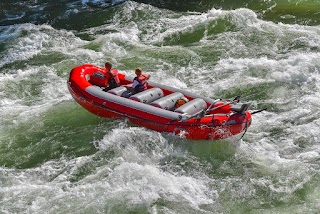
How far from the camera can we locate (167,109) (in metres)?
8.97

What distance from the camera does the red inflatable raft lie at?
8.38m

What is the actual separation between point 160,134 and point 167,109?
0.60m

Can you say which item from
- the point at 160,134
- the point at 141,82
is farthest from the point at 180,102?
the point at 141,82

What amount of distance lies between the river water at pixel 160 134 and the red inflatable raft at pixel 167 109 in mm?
341

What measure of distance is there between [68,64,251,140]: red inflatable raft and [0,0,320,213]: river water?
341 millimetres

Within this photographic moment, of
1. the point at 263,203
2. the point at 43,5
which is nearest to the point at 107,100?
the point at 263,203

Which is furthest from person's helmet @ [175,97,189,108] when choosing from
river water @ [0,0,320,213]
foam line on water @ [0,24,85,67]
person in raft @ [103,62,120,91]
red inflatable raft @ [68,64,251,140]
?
foam line on water @ [0,24,85,67]

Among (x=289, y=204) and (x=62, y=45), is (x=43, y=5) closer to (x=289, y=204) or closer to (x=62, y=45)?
(x=62, y=45)

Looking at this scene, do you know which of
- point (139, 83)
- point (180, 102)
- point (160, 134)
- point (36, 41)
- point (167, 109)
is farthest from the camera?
point (36, 41)

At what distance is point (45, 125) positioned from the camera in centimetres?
995

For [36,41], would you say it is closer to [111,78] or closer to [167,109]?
[111,78]

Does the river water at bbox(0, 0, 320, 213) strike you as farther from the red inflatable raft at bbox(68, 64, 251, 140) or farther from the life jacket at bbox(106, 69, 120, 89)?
the life jacket at bbox(106, 69, 120, 89)

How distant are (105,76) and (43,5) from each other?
10.8 m

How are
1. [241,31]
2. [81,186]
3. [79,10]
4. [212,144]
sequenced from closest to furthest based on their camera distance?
[81,186] < [212,144] < [241,31] < [79,10]
